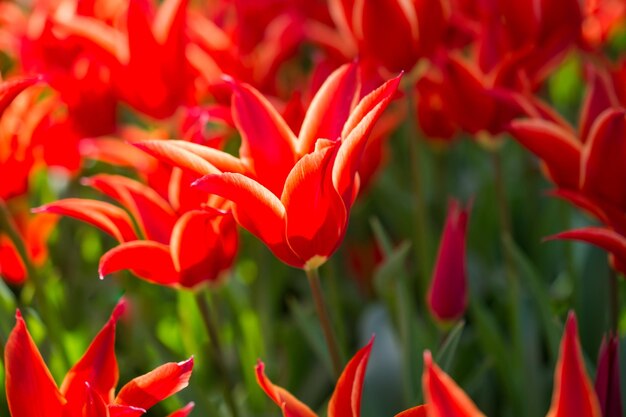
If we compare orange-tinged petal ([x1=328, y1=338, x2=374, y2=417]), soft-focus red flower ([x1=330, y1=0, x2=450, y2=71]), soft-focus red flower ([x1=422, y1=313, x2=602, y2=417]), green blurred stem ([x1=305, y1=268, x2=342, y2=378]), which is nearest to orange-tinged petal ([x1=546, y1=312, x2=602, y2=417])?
soft-focus red flower ([x1=422, y1=313, x2=602, y2=417])

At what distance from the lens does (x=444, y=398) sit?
1.36 ft

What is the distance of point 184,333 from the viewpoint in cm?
98

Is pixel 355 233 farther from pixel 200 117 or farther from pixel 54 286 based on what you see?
pixel 200 117

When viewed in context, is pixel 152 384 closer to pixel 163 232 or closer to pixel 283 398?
pixel 283 398

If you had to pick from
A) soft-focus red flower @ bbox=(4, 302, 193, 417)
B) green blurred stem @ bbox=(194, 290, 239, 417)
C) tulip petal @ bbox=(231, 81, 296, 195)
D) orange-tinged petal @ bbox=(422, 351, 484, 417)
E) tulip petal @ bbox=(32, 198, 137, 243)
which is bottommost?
green blurred stem @ bbox=(194, 290, 239, 417)

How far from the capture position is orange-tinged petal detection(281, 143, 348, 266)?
0.56 metres

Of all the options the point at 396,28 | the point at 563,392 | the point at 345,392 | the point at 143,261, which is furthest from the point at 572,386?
the point at 396,28

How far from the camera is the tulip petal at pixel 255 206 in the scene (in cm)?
55

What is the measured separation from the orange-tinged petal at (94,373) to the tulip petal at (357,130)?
175 millimetres

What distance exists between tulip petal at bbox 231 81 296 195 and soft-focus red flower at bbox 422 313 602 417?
0.26m

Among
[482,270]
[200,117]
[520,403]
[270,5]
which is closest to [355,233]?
[482,270]

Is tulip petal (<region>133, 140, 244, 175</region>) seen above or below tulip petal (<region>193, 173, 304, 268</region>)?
above

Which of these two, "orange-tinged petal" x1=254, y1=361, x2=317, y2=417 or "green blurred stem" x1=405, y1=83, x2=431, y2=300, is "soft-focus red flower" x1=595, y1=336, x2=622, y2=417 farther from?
"green blurred stem" x1=405, y1=83, x2=431, y2=300

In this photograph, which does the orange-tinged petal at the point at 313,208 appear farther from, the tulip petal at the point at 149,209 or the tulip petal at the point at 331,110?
the tulip petal at the point at 149,209
